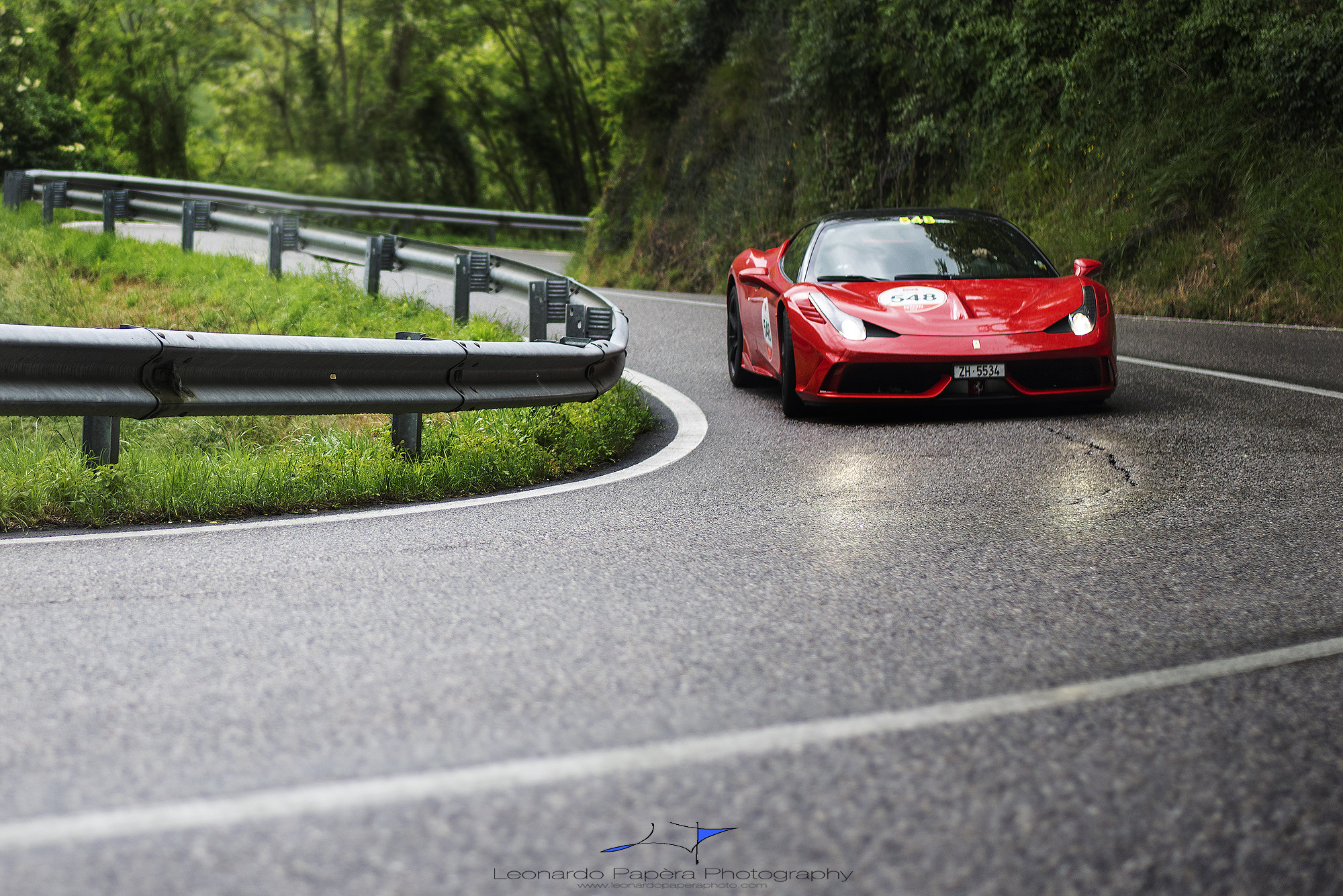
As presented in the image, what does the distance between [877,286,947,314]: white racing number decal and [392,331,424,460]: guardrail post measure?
2.97m

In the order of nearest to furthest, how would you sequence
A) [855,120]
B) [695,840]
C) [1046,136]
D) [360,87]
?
[695,840], [1046,136], [855,120], [360,87]

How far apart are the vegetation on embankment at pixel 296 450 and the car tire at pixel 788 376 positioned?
2.94ft

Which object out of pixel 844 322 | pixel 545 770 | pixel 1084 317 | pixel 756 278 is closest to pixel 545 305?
pixel 756 278

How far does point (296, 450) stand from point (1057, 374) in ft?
14.5

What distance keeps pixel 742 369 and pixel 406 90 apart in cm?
3573

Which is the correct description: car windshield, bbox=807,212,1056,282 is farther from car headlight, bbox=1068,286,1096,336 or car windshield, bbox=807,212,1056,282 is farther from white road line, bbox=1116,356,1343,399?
white road line, bbox=1116,356,1343,399

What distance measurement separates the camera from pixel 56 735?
3.01 meters

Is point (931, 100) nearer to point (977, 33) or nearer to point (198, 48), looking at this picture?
point (977, 33)

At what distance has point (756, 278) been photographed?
945 centimetres

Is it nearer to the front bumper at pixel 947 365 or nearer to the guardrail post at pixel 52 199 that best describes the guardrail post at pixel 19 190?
the guardrail post at pixel 52 199

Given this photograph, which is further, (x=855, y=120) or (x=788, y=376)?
(x=855, y=120)

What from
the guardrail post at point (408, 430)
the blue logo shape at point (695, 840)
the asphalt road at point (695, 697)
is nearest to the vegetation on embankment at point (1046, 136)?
the asphalt road at point (695, 697)

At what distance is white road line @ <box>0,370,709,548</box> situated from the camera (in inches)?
209

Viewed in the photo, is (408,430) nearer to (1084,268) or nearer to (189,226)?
(1084,268)
